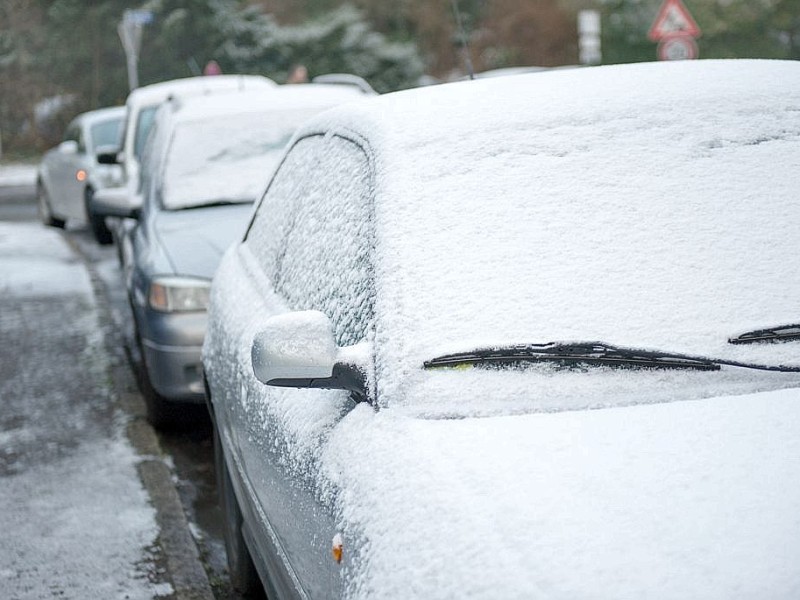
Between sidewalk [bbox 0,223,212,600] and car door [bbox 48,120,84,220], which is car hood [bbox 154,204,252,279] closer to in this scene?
sidewalk [bbox 0,223,212,600]

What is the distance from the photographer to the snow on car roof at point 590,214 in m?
2.59

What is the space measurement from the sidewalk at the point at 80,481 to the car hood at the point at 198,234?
83 centimetres

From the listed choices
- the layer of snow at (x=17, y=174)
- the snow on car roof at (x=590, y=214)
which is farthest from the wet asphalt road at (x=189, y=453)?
the layer of snow at (x=17, y=174)

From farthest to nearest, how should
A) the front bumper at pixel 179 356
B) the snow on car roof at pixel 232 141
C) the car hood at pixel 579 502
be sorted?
the snow on car roof at pixel 232 141 < the front bumper at pixel 179 356 < the car hood at pixel 579 502

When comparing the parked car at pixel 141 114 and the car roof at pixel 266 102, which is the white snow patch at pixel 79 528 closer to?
the car roof at pixel 266 102

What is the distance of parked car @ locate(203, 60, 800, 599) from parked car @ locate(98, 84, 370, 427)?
8.48 feet

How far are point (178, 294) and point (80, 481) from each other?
1.04m

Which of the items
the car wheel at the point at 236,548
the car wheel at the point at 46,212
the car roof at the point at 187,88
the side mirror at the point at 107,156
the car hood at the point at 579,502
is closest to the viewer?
the car hood at the point at 579,502

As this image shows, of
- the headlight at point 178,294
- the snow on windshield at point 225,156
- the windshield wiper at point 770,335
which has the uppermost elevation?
the windshield wiper at point 770,335

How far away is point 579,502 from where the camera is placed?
6.73 feet

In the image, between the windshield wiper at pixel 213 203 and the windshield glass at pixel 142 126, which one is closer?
the windshield wiper at pixel 213 203

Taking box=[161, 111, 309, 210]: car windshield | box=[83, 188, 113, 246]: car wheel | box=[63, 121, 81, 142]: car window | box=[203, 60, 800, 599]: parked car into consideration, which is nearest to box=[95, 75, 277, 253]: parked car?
box=[83, 188, 113, 246]: car wheel

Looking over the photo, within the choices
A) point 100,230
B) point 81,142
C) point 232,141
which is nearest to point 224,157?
point 232,141

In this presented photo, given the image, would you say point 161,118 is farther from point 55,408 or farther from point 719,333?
point 719,333
